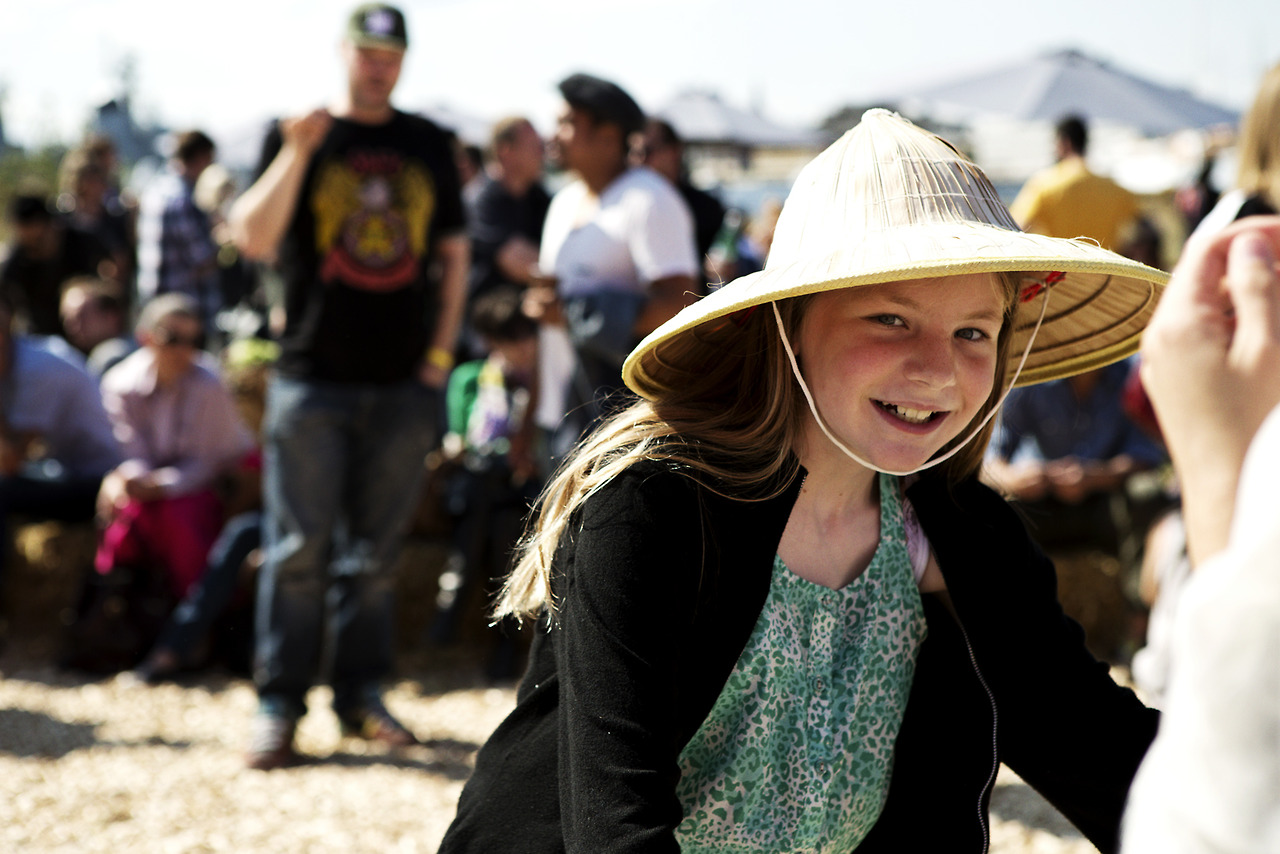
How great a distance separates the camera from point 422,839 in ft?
12.2

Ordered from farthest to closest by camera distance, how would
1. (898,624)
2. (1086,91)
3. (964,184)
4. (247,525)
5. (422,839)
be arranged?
1. (1086,91)
2. (247,525)
3. (422,839)
4. (898,624)
5. (964,184)

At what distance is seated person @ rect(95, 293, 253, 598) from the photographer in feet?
17.5

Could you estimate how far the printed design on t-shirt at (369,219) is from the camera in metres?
4.16

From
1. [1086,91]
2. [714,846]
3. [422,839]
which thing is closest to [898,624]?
[714,846]

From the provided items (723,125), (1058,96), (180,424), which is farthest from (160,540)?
(723,125)

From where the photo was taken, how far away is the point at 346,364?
13.6ft

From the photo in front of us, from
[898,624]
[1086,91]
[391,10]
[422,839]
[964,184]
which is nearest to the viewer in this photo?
[964,184]

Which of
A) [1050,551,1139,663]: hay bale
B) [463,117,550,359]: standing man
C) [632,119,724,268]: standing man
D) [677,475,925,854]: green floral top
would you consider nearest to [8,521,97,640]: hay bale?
[463,117,550,359]: standing man

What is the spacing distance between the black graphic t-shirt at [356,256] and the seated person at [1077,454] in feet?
8.73

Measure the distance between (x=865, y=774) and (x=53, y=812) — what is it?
9.58 ft

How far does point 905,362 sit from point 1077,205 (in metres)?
6.58

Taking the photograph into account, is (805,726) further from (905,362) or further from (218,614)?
(218,614)

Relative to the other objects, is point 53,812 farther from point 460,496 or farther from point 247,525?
point 460,496

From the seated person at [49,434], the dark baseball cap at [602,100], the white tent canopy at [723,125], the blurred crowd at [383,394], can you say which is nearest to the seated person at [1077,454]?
the blurred crowd at [383,394]
